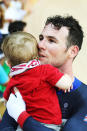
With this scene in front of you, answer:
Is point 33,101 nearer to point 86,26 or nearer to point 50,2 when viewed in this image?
point 86,26

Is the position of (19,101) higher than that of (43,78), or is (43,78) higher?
(43,78)

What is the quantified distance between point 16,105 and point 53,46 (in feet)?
1.15

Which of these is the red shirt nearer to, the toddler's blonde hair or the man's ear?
the toddler's blonde hair

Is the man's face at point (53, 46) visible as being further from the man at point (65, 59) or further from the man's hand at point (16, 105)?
the man's hand at point (16, 105)

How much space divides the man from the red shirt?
2.0 inches

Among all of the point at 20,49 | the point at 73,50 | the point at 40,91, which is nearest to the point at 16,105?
the point at 40,91

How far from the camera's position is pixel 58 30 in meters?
1.30

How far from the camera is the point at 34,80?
1.12 meters

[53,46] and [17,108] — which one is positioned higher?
[53,46]

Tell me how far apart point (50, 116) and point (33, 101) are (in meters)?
0.10

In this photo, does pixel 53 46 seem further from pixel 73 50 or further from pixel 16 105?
pixel 16 105

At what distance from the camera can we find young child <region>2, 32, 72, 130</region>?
112cm

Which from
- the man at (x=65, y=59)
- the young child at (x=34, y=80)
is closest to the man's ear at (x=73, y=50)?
the man at (x=65, y=59)

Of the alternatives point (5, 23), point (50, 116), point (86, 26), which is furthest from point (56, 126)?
point (5, 23)
